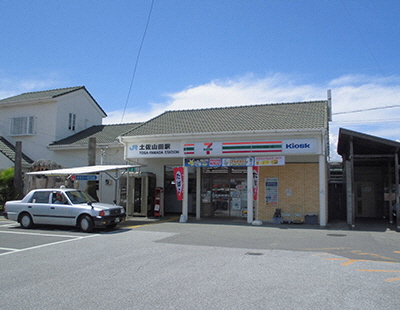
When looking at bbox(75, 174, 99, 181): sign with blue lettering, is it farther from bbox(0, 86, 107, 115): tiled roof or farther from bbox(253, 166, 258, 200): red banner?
bbox(0, 86, 107, 115): tiled roof

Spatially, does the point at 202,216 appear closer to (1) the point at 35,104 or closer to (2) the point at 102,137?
(2) the point at 102,137

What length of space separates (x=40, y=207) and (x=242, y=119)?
34.0 ft

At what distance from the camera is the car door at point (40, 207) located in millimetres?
14000

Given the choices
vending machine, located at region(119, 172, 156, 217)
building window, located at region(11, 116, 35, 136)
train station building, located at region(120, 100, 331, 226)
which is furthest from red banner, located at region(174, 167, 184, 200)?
building window, located at region(11, 116, 35, 136)

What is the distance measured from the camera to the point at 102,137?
80.8 ft

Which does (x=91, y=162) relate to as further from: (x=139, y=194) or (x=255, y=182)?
(x=255, y=182)

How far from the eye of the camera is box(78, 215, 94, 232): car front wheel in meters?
13.4

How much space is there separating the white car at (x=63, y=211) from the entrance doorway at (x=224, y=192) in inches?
251

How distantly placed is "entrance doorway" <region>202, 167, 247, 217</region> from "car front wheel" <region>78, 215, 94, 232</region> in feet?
25.4

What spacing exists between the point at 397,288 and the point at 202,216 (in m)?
14.0

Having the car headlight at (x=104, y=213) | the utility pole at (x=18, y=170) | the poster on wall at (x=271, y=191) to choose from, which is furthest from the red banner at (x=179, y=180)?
the utility pole at (x=18, y=170)

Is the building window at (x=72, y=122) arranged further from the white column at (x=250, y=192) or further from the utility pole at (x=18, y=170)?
the white column at (x=250, y=192)

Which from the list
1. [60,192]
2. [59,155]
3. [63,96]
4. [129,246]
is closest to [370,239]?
[129,246]

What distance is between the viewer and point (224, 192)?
777 inches
